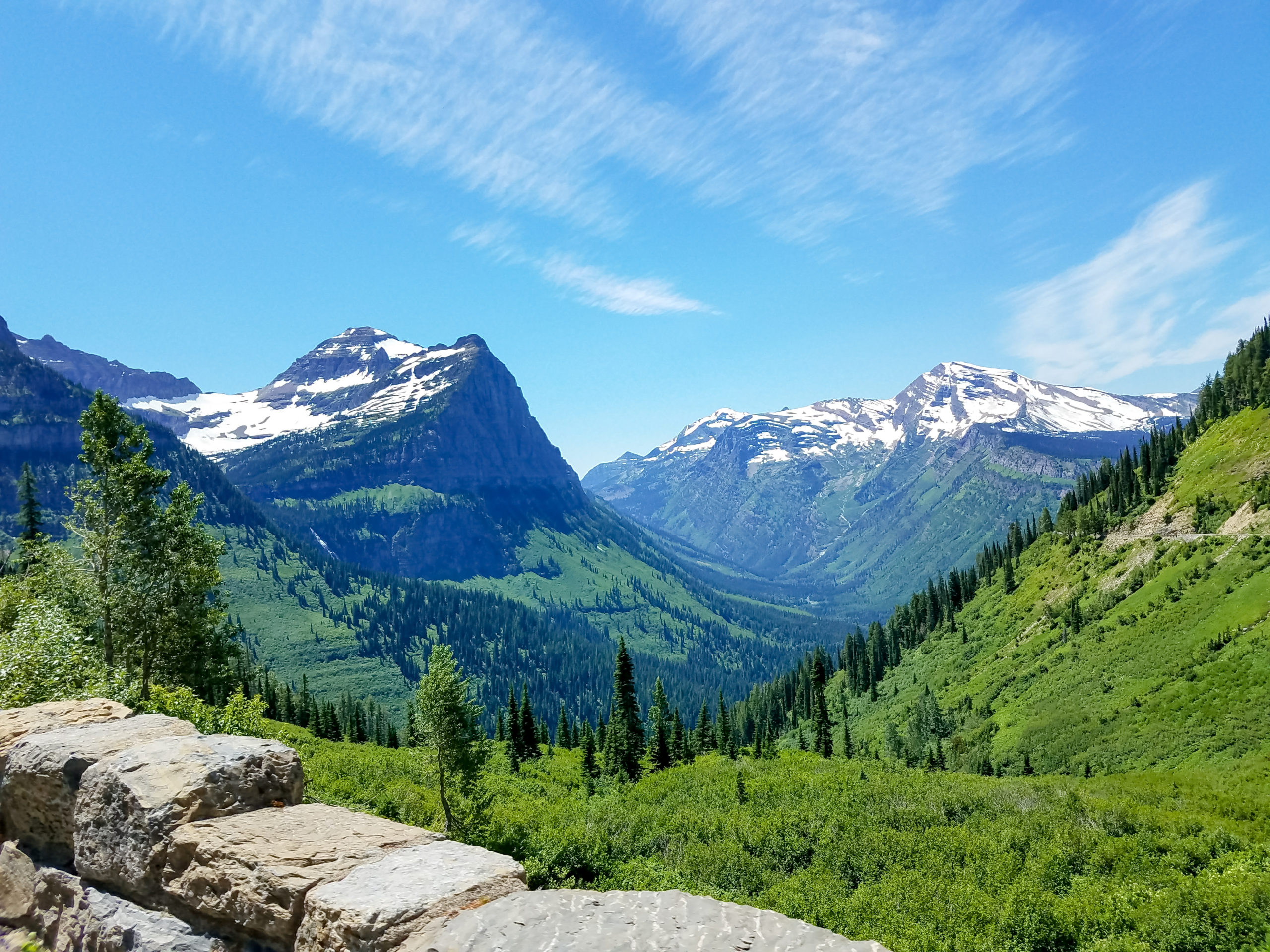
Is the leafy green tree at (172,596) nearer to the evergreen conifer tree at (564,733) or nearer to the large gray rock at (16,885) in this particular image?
the large gray rock at (16,885)

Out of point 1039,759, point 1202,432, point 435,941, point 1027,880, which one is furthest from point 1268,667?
point 1202,432

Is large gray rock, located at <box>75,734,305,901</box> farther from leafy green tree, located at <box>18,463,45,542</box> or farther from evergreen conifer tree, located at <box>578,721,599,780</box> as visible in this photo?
leafy green tree, located at <box>18,463,45,542</box>

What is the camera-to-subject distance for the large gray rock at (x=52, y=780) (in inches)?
400

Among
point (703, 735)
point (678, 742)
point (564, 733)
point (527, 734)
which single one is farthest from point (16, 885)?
point (564, 733)

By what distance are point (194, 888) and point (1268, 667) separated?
8986cm

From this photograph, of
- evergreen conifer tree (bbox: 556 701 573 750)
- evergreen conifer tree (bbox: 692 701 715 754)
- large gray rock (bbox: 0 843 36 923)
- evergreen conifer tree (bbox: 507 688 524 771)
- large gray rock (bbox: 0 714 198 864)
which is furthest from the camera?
evergreen conifer tree (bbox: 556 701 573 750)

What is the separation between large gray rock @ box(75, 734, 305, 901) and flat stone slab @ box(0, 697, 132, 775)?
313cm

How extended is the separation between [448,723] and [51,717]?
86.8ft

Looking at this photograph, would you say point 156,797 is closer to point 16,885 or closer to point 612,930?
point 16,885

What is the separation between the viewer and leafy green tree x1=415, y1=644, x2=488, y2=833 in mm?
37062

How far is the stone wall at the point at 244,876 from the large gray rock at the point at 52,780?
3 centimetres

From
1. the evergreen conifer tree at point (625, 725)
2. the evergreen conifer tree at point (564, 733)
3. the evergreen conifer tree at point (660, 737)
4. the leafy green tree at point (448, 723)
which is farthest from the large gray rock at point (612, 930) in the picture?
the evergreen conifer tree at point (564, 733)

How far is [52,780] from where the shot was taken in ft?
33.5

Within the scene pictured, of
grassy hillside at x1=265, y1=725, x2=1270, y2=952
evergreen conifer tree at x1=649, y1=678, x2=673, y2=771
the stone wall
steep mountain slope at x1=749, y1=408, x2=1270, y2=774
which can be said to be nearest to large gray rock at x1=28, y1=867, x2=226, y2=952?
the stone wall
